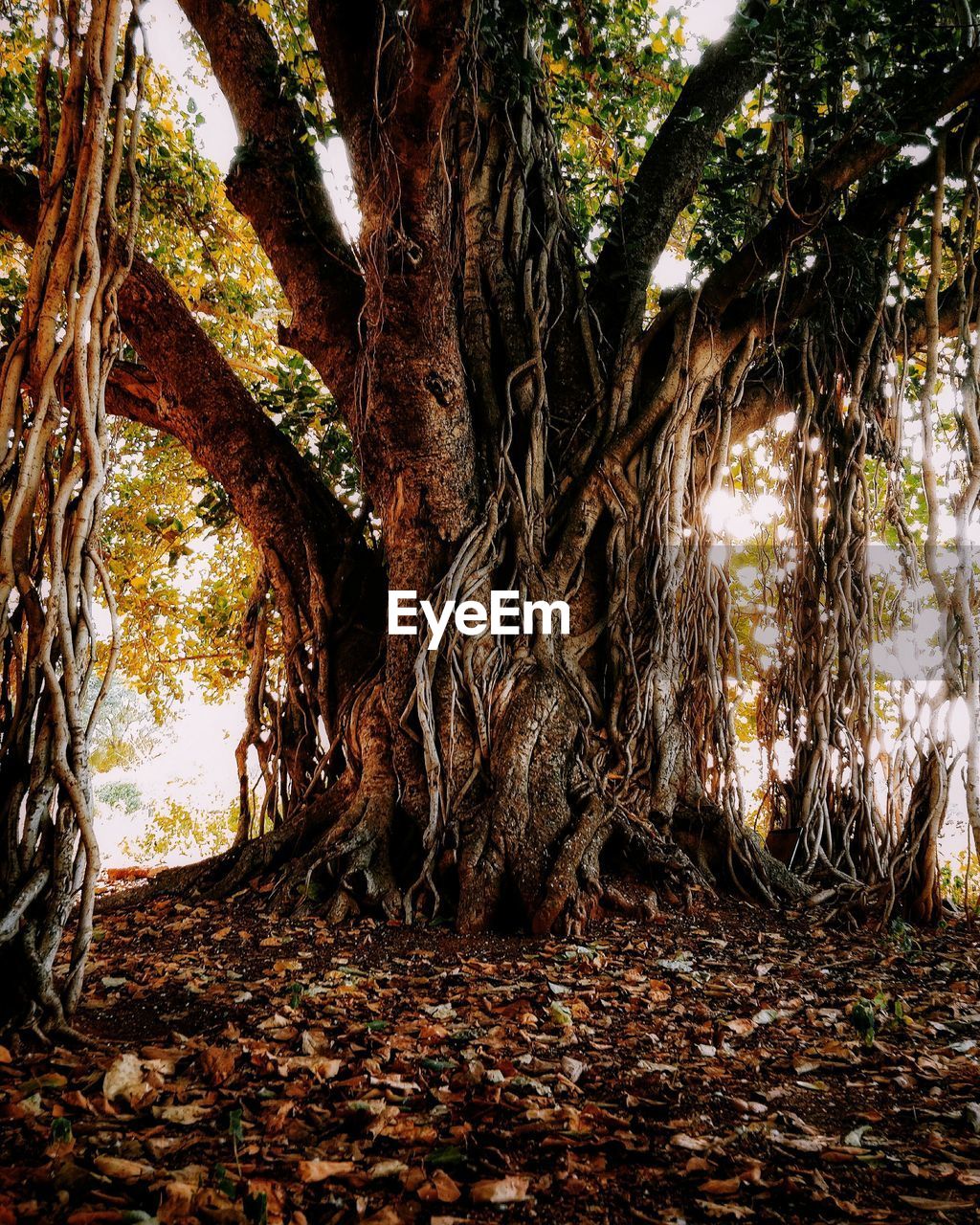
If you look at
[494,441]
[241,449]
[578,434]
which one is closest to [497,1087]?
[494,441]

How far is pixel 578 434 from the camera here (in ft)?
9.80

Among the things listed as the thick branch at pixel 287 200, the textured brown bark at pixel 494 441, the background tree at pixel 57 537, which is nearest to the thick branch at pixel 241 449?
the textured brown bark at pixel 494 441

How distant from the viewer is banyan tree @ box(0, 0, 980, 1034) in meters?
2.29

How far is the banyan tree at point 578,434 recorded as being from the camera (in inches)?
90.3

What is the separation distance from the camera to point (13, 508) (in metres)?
1.35

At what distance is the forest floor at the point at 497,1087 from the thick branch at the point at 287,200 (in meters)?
2.30

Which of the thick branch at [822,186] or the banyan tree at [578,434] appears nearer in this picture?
the thick branch at [822,186]

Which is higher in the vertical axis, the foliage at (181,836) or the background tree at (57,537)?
the background tree at (57,537)

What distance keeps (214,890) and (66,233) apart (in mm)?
2039

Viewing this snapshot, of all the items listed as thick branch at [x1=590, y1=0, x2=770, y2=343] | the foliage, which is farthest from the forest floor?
the foliage

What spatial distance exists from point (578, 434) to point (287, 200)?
1.58 metres

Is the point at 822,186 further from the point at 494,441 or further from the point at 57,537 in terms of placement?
the point at 57,537

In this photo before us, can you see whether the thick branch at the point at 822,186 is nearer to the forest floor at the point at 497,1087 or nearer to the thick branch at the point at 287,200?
the thick branch at the point at 287,200

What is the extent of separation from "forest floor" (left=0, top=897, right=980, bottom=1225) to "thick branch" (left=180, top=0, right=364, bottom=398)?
7.56ft
